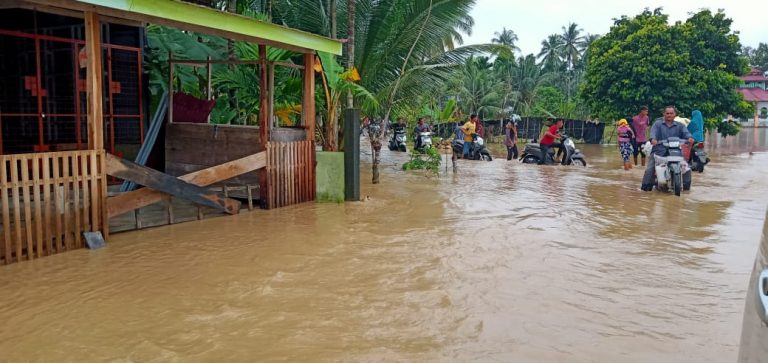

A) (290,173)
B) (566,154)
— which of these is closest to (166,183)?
(290,173)

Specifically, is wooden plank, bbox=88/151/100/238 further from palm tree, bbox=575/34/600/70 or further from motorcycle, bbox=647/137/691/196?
palm tree, bbox=575/34/600/70

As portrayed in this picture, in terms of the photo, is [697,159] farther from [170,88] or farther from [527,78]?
[527,78]

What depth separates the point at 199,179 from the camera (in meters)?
8.23

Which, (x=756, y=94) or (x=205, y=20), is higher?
(x=756, y=94)

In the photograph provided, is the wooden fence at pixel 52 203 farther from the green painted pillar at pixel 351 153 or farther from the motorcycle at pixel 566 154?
the motorcycle at pixel 566 154

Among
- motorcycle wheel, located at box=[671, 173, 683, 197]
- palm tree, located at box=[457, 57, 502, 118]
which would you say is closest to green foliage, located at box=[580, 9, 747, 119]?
palm tree, located at box=[457, 57, 502, 118]

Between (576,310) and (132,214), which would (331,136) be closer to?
(132,214)

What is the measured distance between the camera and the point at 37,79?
366 inches

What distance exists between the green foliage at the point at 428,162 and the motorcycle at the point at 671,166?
4.68 metres

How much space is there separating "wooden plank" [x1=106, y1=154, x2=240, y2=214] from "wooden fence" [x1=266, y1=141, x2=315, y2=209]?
26.6 inches

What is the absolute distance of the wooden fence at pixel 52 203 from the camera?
5.79 metres

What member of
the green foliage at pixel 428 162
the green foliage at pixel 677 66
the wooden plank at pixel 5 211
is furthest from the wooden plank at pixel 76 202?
the green foliage at pixel 677 66

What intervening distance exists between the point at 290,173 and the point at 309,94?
128cm

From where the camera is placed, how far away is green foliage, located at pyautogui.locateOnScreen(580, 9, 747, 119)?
23.3 m
